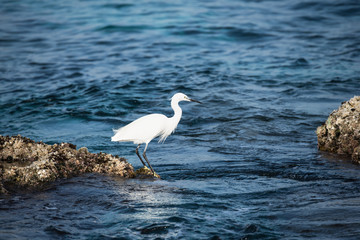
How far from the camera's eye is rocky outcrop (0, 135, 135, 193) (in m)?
5.22

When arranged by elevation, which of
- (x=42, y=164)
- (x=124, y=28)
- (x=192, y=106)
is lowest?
(x=192, y=106)

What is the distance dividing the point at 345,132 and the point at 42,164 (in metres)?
4.22

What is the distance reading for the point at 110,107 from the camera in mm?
10461

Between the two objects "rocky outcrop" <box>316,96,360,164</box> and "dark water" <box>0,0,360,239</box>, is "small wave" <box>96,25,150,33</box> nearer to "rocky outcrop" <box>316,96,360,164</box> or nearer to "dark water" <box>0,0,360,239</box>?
"dark water" <box>0,0,360,239</box>

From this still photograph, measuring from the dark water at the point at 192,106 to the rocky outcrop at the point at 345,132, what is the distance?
23 centimetres

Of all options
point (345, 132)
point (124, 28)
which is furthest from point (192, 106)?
point (124, 28)

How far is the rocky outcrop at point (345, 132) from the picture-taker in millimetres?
6559

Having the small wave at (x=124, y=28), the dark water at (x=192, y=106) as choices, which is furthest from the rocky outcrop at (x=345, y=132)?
the small wave at (x=124, y=28)

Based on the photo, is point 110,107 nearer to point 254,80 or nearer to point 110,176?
point 254,80

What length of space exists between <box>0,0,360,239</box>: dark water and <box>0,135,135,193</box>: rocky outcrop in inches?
7.4

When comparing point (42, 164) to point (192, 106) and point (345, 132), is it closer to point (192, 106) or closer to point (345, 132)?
point (345, 132)

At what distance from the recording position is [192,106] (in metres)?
10.6

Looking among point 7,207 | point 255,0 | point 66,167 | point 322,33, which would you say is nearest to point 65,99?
point 66,167

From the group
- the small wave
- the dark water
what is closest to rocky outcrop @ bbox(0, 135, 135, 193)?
the dark water
